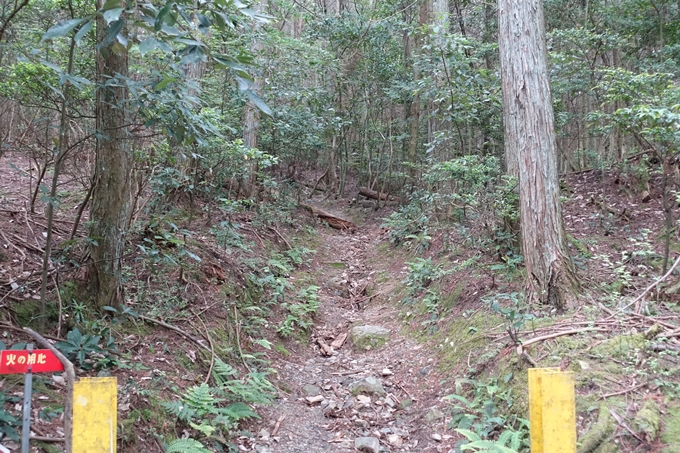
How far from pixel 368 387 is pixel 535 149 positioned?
151 inches

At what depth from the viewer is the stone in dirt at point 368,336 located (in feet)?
25.0

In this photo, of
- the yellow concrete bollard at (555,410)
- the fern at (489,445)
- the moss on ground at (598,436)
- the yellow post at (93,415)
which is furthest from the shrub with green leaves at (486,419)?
the yellow post at (93,415)

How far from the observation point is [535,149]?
6.21m

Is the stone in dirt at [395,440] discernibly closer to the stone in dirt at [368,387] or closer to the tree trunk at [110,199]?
the stone in dirt at [368,387]

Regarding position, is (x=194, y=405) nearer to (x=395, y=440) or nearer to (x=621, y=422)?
(x=395, y=440)

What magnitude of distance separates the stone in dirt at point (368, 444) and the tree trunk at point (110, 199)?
10.3ft

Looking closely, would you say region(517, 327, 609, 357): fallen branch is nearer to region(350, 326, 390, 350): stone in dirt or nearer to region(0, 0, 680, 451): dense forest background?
region(0, 0, 680, 451): dense forest background

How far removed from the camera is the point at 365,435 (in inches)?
203

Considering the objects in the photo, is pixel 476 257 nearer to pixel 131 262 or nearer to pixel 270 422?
pixel 270 422

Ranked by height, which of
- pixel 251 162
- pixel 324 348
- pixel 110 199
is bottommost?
pixel 324 348

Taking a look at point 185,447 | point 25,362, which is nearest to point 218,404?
point 185,447

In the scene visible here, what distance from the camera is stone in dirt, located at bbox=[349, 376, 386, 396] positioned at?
6027mm

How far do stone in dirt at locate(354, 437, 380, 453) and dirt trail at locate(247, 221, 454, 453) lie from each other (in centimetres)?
1

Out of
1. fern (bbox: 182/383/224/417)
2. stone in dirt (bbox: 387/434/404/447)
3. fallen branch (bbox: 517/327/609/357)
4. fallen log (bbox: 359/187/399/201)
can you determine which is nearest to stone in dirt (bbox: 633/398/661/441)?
fallen branch (bbox: 517/327/609/357)
